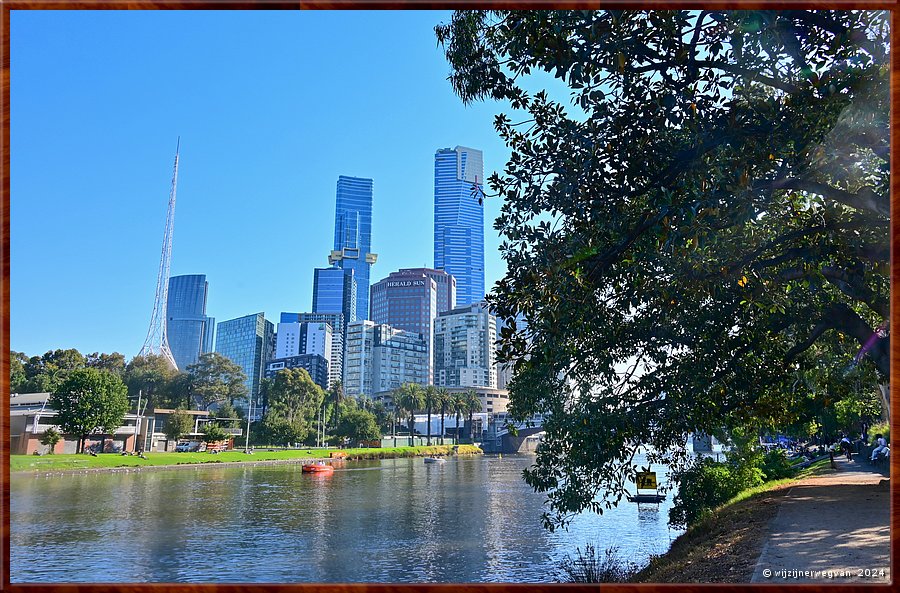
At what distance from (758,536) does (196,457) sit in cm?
3550

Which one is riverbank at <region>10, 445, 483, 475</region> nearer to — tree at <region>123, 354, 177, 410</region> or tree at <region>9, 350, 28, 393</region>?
tree at <region>123, 354, 177, 410</region>

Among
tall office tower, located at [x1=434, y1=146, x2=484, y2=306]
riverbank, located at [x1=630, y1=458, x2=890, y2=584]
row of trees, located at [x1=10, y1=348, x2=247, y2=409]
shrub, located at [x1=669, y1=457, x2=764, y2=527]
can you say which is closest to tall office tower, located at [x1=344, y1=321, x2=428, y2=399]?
tall office tower, located at [x1=434, y1=146, x2=484, y2=306]

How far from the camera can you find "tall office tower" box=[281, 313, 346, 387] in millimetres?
91287

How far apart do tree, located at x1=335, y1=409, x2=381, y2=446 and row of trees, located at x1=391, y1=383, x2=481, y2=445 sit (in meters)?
6.52

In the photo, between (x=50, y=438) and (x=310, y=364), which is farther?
(x=310, y=364)

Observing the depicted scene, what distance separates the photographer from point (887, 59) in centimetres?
397

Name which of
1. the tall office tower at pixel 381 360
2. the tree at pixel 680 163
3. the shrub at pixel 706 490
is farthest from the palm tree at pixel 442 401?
the tree at pixel 680 163

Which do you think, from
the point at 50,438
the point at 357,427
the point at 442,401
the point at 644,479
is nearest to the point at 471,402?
the point at 442,401

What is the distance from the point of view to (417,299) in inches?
1978

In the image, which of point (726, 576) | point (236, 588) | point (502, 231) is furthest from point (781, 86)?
point (236, 588)

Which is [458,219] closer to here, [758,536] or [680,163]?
[758,536]

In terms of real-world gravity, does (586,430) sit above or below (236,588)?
above

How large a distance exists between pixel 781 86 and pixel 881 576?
306 cm

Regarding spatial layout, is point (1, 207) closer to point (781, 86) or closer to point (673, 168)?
point (673, 168)
